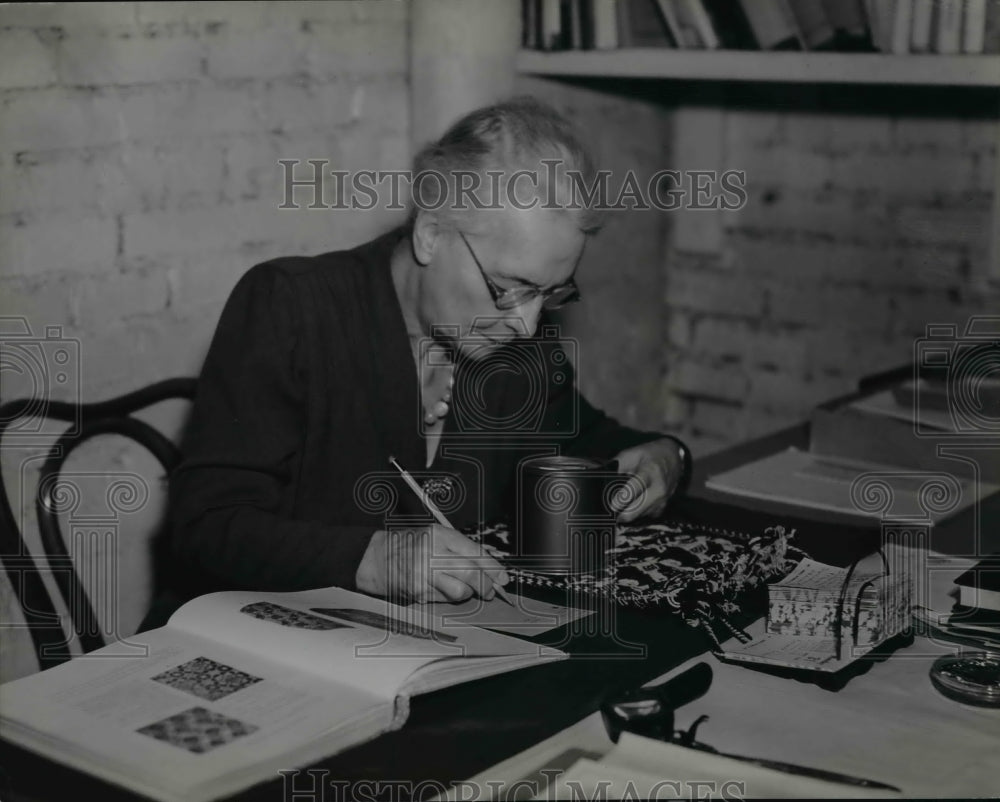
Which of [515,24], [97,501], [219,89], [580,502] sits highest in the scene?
[515,24]

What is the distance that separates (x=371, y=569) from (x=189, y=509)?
0.27m

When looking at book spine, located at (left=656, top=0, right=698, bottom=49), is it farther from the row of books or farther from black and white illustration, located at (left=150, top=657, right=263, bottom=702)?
black and white illustration, located at (left=150, top=657, right=263, bottom=702)

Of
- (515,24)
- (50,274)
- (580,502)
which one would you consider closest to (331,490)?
(580,502)

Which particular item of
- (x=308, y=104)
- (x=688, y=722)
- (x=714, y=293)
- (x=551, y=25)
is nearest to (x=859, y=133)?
(x=714, y=293)

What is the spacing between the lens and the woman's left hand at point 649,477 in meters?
1.63

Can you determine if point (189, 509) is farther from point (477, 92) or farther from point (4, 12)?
point (477, 92)

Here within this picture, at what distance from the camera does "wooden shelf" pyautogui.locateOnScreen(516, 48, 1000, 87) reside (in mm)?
2092

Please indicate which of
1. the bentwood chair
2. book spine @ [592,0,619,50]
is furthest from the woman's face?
book spine @ [592,0,619,50]

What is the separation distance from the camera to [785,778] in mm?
976

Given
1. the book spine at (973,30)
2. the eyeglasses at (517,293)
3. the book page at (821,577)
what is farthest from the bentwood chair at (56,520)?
the book spine at (973,30)

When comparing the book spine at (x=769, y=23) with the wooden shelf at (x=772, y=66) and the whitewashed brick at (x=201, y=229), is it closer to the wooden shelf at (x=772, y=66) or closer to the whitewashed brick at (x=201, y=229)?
the wooden shelf at (x=772, y=66)

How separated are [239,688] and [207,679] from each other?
0.04 metres

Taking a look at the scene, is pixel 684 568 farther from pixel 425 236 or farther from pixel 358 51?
pixel 358 51

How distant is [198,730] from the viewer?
1.04 m
